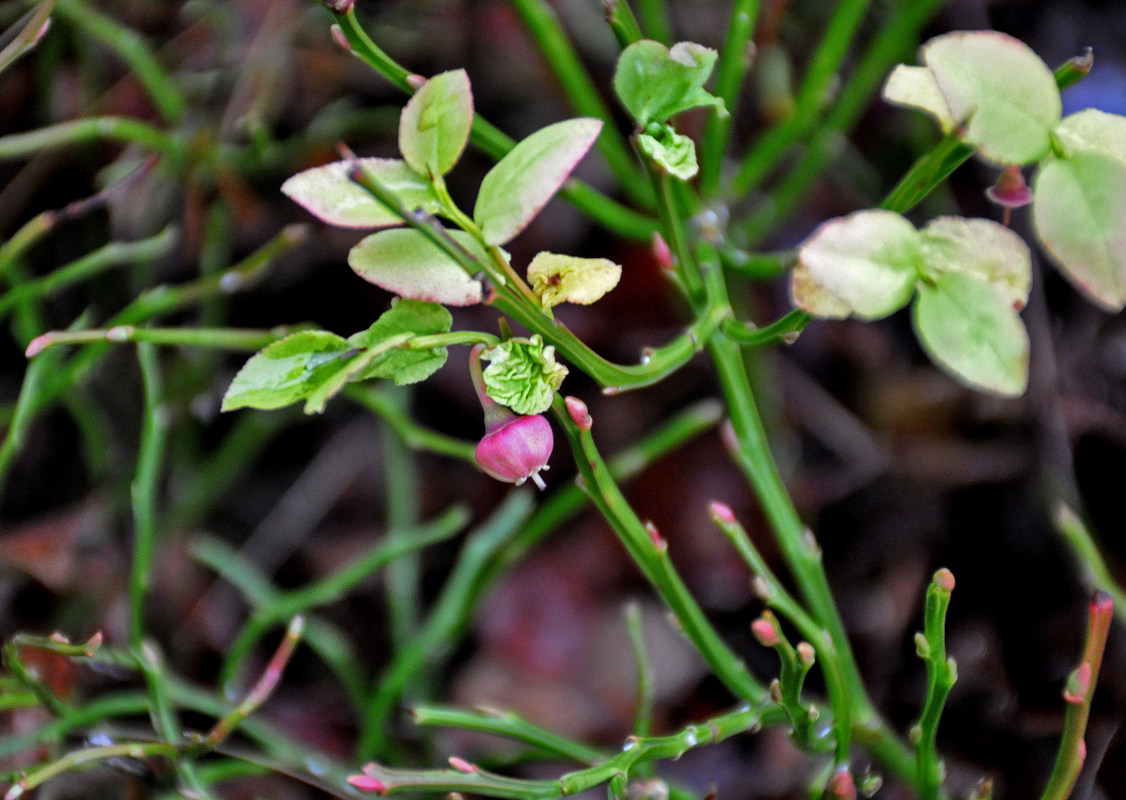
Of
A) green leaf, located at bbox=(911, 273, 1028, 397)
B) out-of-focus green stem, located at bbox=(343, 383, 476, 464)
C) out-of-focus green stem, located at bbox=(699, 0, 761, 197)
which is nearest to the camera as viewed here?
green leaf, located at bbox=(911, 273, 1028, 397)

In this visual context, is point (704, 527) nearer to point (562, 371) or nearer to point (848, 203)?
point (848, 203)

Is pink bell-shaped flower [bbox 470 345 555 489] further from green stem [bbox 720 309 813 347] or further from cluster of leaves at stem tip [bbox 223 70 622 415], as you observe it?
green stem [bbox 720 309 813 347]

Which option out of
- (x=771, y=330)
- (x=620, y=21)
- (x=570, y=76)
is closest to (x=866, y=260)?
(x=771, y=330)

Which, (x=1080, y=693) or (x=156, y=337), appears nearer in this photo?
(x=1080, y=693)

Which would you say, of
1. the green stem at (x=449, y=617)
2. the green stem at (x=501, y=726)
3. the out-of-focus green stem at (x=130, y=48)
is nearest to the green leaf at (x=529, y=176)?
the green stem at (x=501, y=726)

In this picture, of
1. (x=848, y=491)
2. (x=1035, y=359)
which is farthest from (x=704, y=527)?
(x=1035, y=359)

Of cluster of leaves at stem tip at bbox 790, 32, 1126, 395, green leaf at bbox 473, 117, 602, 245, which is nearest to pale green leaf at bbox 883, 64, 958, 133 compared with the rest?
cluster of leaves at stem tip at bbox 790, 32, 1126, 395

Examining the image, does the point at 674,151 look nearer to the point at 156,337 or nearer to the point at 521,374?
the point at 521,374
